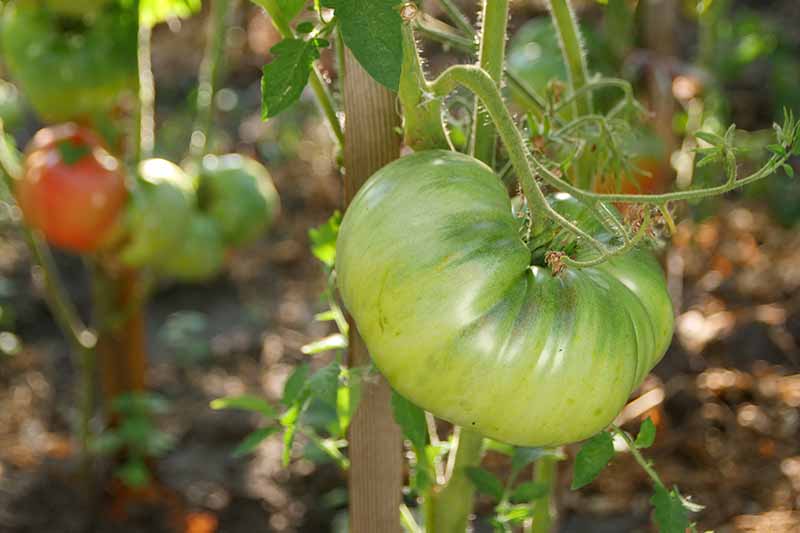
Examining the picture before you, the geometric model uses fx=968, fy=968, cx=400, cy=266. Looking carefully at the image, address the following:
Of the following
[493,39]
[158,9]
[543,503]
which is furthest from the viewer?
[158,9]

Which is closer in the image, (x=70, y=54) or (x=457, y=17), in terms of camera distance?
(x=457, y=17)

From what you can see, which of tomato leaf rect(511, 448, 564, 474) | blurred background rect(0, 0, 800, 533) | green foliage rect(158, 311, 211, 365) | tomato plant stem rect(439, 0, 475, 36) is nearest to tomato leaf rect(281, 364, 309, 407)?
tomato leaf rect(511, 448, 564, 474)

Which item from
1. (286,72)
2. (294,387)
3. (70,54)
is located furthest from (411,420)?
(70,54)

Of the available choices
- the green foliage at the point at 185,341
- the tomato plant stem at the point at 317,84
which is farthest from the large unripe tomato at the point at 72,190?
the green foliage at the point at 185,341

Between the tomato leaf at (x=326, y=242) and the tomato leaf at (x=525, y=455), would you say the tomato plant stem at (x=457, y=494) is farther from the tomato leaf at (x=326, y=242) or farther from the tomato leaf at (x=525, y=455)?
the tomato leaf at (x=326, y=242)

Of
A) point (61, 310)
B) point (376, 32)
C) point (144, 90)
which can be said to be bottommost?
point (61, 310)

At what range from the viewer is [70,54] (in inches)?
64.9

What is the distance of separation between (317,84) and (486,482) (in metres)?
0.41

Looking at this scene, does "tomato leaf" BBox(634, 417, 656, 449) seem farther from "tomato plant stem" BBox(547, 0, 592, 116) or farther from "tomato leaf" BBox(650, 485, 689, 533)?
"tomato plant stem" BBox(547, 0, 592, 116)

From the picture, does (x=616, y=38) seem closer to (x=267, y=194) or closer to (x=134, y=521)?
(x=267, y=194)

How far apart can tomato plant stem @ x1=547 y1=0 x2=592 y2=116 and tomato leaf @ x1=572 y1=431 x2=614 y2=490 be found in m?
0.37

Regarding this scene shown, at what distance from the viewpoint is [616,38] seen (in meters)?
2.27

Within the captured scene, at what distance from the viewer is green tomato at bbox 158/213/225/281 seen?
1.89m

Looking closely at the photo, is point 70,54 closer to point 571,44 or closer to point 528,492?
point 571,44
